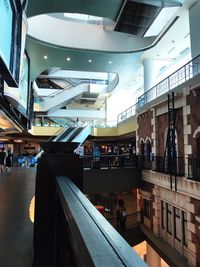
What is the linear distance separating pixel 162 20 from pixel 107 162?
848 centimetres

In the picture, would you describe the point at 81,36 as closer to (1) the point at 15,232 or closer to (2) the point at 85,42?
(2) the point at 85,42

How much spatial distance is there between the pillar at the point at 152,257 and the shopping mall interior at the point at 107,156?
54mm

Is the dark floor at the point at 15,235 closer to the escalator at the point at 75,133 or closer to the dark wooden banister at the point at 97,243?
the dark wooden banister at the point at 97,243

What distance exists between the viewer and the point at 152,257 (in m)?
10.3

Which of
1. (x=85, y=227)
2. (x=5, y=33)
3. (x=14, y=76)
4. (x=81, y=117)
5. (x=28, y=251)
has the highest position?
(x=81, y=117)

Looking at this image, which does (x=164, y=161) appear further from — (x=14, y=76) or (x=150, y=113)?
(x=14, y=76)

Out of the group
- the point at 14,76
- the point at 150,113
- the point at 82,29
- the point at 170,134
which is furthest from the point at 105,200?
the point at 14,76

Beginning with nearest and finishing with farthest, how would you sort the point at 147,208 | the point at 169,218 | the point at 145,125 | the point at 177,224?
the point at 177,224
the point at 169,218
the point at 147,208
the point at 145,125

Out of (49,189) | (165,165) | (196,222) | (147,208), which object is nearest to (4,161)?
(147,208)

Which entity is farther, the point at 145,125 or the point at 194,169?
the point at 145,125

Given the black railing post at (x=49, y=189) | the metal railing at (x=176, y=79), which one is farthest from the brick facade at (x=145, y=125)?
the black railing post at (x=49, y=189)

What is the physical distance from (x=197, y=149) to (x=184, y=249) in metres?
3.80

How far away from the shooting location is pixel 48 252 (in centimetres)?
185

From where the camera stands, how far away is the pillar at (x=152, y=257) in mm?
10031
